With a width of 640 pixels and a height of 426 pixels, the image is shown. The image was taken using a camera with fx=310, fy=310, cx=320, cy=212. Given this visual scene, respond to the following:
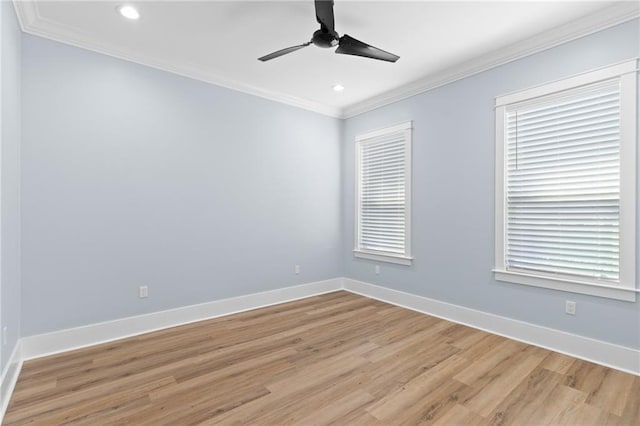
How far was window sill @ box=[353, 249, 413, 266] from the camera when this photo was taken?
4105 mm

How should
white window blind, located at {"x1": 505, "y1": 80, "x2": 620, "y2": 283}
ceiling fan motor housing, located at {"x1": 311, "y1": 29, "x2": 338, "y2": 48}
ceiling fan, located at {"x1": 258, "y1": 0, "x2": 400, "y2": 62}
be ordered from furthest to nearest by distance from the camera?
white window blind, located at {"x1": 505, "y1": 80, "x2": 620, "y2": 283} → ceiling fan motor housing, located at {"x1": 311, "y1": 29, "x2": 338, "y2": 48} → ceiling fan, located at {"x1": 258, "y1": 0, "x2": 400, "y2": 62}

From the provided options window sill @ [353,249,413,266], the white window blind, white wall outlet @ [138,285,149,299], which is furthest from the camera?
window sill @ [353,249,413,266]

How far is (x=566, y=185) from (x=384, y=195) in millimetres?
2140

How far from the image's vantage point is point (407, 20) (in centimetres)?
267

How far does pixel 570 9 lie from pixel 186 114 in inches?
147

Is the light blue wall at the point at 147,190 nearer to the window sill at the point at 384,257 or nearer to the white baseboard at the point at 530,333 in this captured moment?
the window sill at the point at 384,257

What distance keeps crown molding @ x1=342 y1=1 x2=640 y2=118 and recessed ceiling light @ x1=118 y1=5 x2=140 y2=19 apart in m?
2.99

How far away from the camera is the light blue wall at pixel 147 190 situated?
2742 mm

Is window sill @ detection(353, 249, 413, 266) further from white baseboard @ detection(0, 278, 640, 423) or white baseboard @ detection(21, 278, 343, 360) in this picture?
white baseboard @ detection(21, 278, 343, 360)

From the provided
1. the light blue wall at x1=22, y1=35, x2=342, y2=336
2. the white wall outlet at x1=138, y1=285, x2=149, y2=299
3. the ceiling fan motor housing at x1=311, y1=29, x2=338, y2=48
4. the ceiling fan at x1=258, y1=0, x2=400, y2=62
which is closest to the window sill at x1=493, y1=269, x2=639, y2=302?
the ceiling fan at x1=258, y1=0, x2=400, y2=62

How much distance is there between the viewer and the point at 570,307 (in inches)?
107

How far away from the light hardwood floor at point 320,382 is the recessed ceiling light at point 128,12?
9.52 feet

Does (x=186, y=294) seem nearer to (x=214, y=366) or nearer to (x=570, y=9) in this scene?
(x=214, y=366)

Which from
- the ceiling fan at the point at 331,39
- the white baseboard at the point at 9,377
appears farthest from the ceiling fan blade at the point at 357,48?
the white baseboard at the point at 9,377
